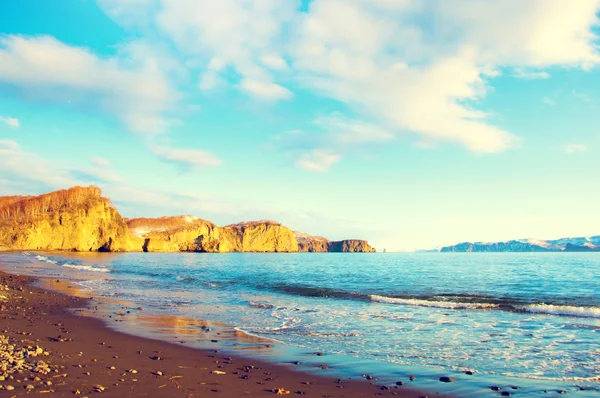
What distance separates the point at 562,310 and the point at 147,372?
20.8m

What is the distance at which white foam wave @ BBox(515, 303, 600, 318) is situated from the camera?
19503 millimetres

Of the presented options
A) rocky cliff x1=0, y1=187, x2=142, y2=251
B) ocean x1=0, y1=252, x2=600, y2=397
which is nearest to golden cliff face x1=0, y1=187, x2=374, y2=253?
rocky cliff x1=0, y1=187, x2=142, y2=251

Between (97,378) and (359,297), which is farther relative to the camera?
(359,297)

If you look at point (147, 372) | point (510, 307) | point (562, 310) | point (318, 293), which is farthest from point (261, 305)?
point (562, 310)

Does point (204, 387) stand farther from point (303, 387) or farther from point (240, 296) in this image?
point (240, 296)

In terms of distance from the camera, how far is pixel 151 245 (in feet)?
561

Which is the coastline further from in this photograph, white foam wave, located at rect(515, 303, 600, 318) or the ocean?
white foam wave, located at rect(515, 303, 600, 318)

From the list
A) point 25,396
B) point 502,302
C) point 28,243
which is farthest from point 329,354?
point 28,243

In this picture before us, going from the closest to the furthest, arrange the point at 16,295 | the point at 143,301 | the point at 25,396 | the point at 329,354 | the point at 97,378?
the point at 25,396 < the point at 97,378 < the point at 329,354 < the point at 16,295 < the point at 143,301

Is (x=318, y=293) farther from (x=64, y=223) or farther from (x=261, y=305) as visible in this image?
(x=64, y=223)

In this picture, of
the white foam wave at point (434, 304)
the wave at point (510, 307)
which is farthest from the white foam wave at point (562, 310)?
the white foam wave at point (434, 304)

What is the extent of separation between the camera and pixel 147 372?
331 inches

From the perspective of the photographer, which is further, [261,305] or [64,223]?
[64,223]

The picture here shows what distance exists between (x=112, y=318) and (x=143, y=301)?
655cm
